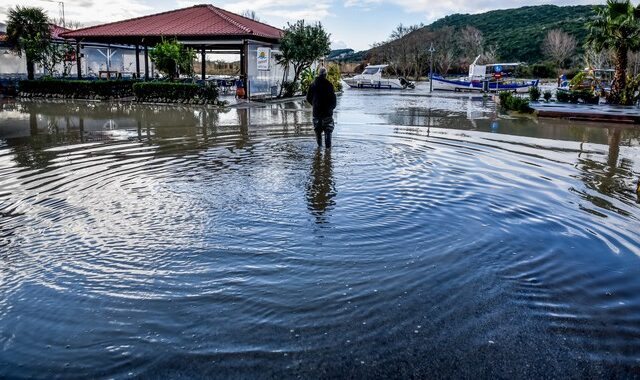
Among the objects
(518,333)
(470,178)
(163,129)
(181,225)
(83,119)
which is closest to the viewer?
(518,333)

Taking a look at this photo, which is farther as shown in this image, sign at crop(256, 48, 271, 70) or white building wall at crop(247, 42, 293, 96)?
sign at crop(256, 48, 271, 70)

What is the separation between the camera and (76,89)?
1087 inches

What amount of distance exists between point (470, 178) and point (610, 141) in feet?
24.0

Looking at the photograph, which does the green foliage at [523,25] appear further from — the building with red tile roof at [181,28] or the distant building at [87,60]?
the building with red tile roof at [181,28]

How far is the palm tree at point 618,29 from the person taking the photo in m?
21.0

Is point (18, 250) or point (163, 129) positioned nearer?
point (18, 250)

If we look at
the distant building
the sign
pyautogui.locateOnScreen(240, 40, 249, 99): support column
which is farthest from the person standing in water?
the distant building

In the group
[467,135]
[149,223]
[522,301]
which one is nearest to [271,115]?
[467,135]

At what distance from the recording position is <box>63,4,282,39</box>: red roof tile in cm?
2644

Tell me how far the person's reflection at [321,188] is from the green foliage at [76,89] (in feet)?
66.2

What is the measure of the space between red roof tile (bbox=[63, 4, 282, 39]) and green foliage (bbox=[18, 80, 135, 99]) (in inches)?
125

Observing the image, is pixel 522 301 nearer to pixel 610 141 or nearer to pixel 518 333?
pixel 518 333

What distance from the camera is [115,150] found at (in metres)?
11.1

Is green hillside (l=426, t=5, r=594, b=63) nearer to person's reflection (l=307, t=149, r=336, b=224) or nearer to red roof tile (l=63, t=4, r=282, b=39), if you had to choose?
red roof tile (l=63, t=4, r=282, b=39)
